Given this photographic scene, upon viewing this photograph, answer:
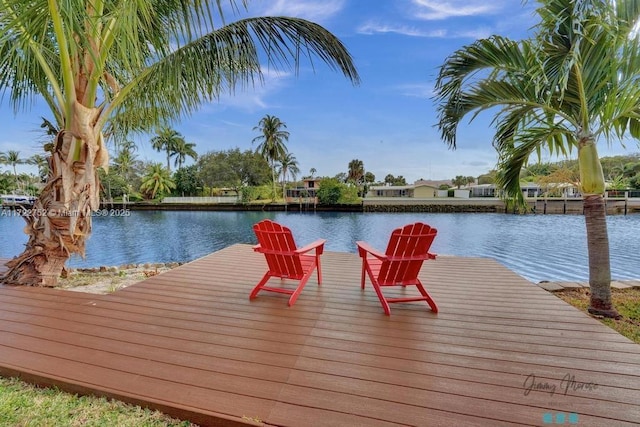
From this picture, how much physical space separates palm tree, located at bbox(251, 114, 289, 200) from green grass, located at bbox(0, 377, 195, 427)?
3572 cm

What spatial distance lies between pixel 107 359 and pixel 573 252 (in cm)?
1411

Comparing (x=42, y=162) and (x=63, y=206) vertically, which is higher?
(x=42, y=162)

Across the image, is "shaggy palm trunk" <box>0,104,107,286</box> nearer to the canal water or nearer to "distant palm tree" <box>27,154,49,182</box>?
"distant palm tree" <box>27,154,49,182</box>

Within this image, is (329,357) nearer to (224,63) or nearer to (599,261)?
(224,63)

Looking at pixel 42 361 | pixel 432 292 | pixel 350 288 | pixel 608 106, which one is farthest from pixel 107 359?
pixel 608 106

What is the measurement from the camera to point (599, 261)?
364 cm

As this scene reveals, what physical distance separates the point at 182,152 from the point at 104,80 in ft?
142

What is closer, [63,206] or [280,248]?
[280,248]

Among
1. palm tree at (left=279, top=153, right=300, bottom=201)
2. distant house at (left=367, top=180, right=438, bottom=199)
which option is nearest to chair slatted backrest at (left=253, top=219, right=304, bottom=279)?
palm tree at (left=279, top=153, right=300, bottom=201)

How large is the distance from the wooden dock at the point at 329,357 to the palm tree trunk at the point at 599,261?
3.32 ft

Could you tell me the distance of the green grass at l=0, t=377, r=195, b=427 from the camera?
1.54 m

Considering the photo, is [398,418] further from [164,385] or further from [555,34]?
[555,34]

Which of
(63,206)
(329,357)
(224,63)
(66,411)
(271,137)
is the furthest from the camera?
(271,137)

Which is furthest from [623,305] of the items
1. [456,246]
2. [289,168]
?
[289,168]
